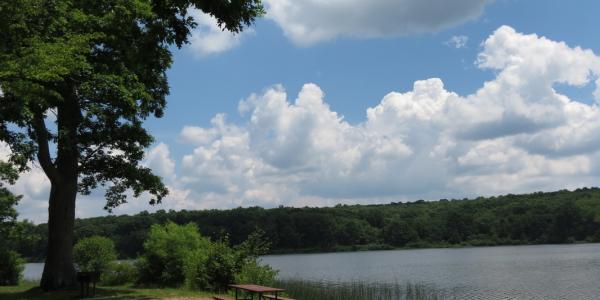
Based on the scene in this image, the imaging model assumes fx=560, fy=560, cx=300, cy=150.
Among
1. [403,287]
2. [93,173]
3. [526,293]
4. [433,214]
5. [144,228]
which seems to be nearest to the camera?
[93,173]

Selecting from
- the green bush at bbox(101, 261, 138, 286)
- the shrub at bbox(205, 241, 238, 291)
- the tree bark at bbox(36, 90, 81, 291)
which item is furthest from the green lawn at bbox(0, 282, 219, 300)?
the green bush at bbox(101, 261, 138, 286)

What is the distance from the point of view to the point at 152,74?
61.1 feet

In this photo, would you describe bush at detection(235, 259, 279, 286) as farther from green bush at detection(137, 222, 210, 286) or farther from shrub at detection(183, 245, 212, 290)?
green bush at detection(137, 222, 210, 286)

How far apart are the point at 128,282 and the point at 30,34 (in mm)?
14353

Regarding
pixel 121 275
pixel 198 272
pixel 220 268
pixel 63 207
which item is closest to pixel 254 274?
pixel 220 268

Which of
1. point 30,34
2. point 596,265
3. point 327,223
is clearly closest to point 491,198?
point 327,223

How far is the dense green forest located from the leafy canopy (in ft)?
229

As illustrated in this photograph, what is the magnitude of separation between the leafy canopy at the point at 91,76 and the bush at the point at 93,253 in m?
5.31

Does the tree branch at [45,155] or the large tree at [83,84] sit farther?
the tree branch at [45,155]

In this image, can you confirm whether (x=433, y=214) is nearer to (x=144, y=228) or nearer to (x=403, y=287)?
(x=144, y=228)

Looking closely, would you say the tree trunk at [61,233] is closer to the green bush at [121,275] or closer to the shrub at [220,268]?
the green bush at [121,275]

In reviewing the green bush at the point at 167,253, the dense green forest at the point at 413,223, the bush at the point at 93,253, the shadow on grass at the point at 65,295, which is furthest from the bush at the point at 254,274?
the dense green forest at the point at 413,223

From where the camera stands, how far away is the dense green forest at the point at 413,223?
98750mm

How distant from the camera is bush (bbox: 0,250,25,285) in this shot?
2548 cm
